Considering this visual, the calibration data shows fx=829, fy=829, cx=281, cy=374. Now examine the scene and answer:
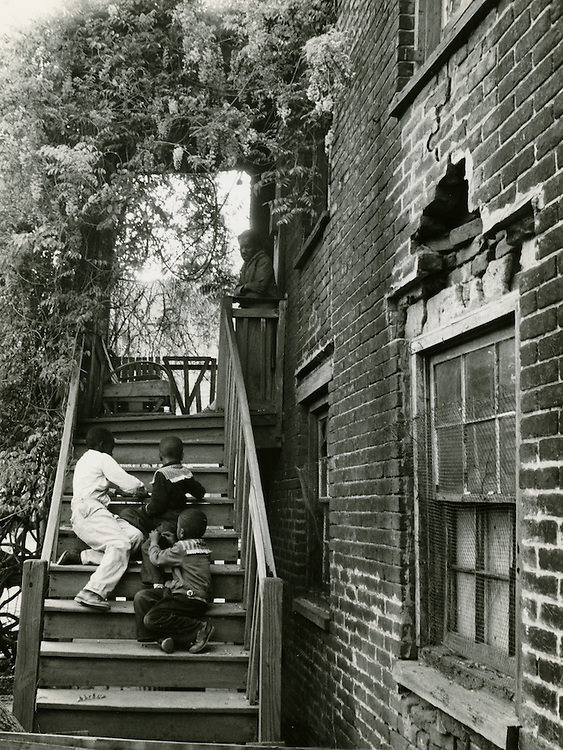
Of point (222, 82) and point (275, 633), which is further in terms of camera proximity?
point (222, 82)

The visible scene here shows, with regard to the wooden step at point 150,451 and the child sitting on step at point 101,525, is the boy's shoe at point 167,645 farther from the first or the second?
the wooden step at point 150,451

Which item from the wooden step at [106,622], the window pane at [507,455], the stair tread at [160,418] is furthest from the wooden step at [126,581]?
the window pane at [507,455]

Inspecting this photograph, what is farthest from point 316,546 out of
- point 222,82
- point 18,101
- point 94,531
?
point 18,101

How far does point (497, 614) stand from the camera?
3.42 m

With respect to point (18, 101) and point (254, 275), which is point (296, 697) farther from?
point (18, 101)

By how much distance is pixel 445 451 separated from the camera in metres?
4.01

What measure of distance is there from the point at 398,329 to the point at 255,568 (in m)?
2.02

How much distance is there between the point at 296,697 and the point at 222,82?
5.56 metres

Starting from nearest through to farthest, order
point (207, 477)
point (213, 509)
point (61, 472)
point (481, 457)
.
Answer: point (481, 457)
point (61, 472)
point (213, 509)
point (207, 477)

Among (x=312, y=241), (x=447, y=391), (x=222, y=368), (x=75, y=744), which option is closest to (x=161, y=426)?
(x=222, y=368)

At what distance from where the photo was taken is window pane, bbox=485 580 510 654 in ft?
10.9

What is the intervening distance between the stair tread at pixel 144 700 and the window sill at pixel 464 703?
1.39 metres

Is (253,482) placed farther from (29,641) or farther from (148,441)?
(148,441)

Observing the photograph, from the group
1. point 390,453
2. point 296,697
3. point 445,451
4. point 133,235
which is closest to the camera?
point 445,451
